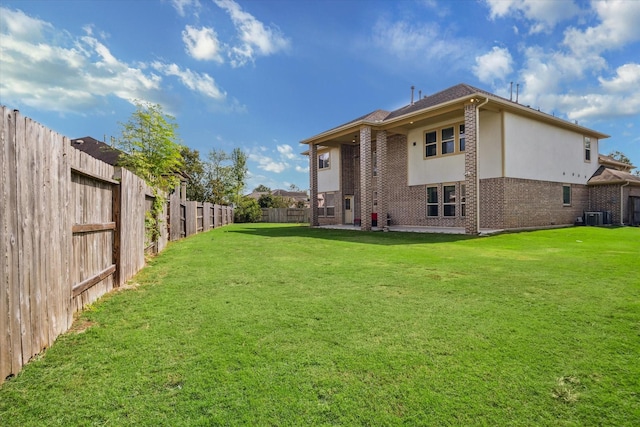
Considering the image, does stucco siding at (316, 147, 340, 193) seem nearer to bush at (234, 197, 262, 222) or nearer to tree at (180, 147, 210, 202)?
bush at (234, 197, 262, 222)

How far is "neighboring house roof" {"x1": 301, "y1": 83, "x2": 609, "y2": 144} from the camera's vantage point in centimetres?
1315

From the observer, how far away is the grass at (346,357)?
1.94 m

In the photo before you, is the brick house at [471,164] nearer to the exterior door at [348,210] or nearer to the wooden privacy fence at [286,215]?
the exterior door at [348,210]

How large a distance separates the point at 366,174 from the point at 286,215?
53.1 ft

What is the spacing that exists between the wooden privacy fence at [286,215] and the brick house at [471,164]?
35.0ft

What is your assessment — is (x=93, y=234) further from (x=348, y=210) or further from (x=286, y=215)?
(x=286, y=215)

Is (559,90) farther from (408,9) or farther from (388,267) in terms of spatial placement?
(388,267)

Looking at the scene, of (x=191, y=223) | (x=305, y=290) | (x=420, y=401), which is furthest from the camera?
(x=191, y=223)

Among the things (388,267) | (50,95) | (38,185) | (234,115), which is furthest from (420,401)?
(234,115)

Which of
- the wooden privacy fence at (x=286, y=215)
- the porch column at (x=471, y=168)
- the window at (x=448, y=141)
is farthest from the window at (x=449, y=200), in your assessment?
the wooden privacy fence at (x=286, y=215)

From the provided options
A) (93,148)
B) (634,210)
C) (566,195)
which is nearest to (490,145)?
(566,195)

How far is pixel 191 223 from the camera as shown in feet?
48.1

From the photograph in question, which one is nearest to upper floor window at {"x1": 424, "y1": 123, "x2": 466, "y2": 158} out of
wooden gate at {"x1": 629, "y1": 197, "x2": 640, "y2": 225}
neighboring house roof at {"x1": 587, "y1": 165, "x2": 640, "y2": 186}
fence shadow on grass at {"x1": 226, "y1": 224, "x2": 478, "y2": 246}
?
fence shadow on grass at {"x1": 226, "y1": 224, "x2": 478, "y2": 246}

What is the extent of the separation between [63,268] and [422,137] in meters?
16.4
